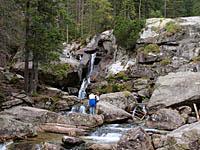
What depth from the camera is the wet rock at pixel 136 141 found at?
526 inches

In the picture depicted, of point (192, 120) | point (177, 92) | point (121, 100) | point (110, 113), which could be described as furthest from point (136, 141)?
point (121, 100)

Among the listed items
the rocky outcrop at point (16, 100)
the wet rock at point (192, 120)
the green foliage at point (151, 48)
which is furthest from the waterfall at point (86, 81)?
the wet rock at point (192, 120)

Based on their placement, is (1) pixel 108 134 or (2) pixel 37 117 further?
(2) pixel 37 117

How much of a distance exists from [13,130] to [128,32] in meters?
21.8

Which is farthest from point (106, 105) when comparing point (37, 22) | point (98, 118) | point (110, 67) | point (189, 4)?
point (189, 4)

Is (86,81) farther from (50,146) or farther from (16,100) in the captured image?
(50,146)

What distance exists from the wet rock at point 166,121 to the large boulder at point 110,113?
91.2 inches

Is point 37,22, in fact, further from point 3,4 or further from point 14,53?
point 14,53

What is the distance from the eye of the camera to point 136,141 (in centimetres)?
1345

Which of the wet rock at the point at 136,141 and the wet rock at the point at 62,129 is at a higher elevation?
the wet rock at the point at 136,141

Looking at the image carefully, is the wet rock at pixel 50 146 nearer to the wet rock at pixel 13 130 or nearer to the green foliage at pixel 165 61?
the wet rock at pixel 13 130

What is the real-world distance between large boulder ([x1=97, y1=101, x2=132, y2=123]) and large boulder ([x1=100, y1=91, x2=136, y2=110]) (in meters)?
2.14

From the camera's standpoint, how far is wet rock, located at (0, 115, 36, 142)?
1667 centimetres

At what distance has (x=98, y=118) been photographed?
20578 mm
